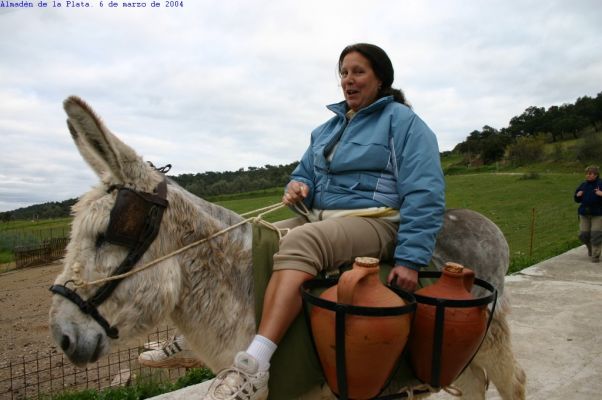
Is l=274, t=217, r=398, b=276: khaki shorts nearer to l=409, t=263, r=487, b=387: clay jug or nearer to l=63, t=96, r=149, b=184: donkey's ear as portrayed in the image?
l=409, t=263, r=487, b=387: clay jug

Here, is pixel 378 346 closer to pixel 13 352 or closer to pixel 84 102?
pixel 84 102

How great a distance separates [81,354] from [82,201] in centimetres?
64

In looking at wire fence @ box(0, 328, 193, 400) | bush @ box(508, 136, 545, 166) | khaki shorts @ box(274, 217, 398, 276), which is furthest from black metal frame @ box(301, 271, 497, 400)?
bush @ box(508, 136, 545, 166)

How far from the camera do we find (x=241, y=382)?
1682 mm

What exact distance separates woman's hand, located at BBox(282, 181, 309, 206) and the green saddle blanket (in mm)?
517

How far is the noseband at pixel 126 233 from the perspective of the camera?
5.39 ft

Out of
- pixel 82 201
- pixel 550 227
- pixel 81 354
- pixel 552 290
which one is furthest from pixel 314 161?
pixel 550 227

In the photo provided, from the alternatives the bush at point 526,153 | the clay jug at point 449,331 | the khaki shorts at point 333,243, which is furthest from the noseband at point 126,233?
the bush at point 526,153

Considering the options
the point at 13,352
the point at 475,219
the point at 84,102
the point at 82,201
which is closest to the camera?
the point at 84,102

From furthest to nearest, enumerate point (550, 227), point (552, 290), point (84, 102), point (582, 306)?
point (550, 227)
point (552, 290)
point (582, 306)
point (84, 102)

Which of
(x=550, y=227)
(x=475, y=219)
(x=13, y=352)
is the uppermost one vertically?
(x=475, y=219)

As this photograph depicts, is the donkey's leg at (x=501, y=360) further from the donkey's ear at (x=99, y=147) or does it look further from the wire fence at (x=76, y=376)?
the wire fence at (x=76, y=376)

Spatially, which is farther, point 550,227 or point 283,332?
point 550,227

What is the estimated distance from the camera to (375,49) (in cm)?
248
